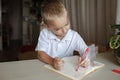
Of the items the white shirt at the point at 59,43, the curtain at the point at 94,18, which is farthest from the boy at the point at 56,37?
the curtain at the point at 94,18

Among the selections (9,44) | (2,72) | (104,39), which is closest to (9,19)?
(9,44)

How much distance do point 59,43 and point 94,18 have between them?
811mm

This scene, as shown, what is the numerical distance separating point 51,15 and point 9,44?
2.97 meters

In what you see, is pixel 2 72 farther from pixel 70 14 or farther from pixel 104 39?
pixel 70 14

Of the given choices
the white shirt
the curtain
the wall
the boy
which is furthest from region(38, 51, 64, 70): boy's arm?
the wall

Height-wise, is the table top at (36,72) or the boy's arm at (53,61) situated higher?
the boy's arm at (53,61)

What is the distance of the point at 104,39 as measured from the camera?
1908 mm

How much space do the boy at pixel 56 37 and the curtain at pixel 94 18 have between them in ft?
1.80

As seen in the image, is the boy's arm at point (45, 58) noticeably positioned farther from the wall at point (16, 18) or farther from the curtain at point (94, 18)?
the wall at point (16, 18)

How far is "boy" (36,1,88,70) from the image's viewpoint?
3.77ft

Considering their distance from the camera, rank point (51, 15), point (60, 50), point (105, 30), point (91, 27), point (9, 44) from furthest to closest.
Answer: point (9, 44), point (91, 27), point (105, 30), point (60, 50), point (51, 15)

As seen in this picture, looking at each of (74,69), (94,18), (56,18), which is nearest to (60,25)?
(56,18)

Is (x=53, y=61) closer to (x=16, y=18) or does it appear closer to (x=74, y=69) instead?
(x=74, y=69)

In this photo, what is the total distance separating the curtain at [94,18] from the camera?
5.96ft
